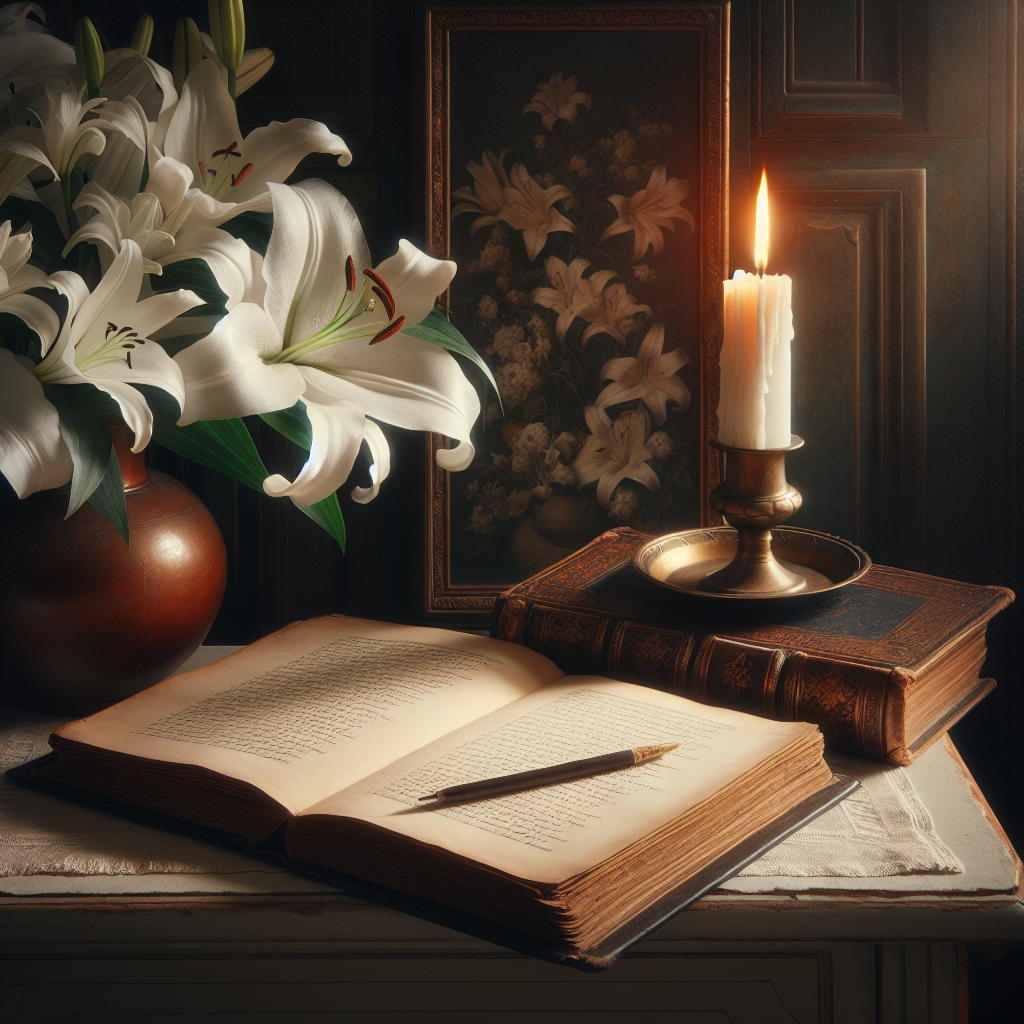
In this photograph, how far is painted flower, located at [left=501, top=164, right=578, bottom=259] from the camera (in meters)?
1.08

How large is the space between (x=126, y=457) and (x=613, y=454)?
19.2 inches

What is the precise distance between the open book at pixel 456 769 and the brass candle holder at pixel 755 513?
0.43 feet

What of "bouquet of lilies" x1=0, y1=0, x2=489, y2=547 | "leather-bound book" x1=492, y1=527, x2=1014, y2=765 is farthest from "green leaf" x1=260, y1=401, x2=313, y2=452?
"leather-bound book" x1=492, y1=527, x2=1014, y2=765

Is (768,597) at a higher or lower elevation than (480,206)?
lower

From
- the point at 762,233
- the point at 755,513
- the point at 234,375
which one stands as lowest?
the point at 755,513

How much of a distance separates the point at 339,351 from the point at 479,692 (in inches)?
10.2

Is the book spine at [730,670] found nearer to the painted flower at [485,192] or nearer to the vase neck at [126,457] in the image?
the vase neck at [126,457]

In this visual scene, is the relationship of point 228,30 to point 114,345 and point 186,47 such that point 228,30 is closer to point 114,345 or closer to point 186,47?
point 186,47

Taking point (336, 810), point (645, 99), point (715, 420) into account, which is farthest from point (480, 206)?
point (336, 810)

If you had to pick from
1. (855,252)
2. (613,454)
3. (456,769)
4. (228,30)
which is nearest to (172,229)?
(228,30)

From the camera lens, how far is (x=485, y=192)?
1086 millimetres

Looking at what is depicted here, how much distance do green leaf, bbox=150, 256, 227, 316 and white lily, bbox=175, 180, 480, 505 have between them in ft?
0.20

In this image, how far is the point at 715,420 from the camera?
1109mm

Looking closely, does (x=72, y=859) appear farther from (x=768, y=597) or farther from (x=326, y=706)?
(x=768, y=597)
